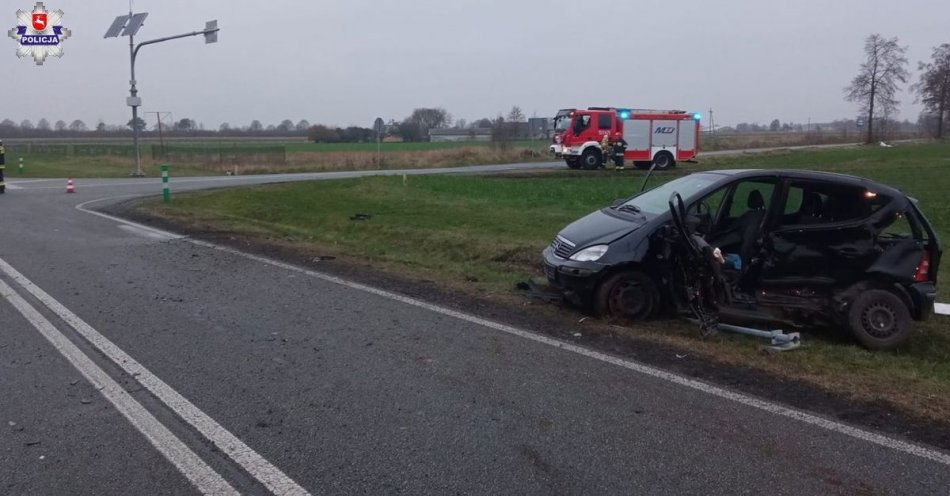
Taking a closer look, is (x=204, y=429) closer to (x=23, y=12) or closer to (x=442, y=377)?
(x=442, y=377)

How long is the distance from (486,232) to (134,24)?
2474cm

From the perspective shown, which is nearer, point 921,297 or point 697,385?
point 697,385

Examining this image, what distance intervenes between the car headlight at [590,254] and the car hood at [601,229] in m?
0.05

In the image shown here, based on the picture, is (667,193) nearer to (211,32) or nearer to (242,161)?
(211,32)

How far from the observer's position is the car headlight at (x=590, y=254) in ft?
25.3

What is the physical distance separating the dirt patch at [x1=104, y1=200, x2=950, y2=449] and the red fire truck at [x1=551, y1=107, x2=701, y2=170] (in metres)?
25.4

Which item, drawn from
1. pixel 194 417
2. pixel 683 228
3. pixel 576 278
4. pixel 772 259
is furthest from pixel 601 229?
pixel 194 417

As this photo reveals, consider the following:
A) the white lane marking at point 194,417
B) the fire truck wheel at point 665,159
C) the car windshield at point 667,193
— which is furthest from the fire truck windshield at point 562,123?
the white lane marking at point 194,417

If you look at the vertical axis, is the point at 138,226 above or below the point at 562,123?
below

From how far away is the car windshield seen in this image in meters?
8.02

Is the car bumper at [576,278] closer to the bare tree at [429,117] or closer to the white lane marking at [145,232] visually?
the white lane marking at [145,232]

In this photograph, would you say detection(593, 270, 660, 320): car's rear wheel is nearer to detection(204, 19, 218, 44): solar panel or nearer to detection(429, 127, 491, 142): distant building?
detection(204, 19, 218, 44): solar panel

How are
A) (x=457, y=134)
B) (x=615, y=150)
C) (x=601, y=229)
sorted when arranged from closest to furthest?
(x=601, y=229) → (x=615, y=150) → (x=457, y=134)

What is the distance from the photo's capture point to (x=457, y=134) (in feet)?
336
